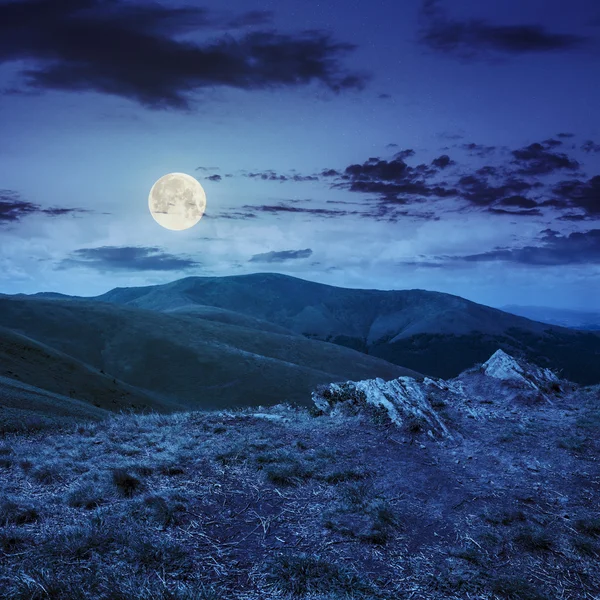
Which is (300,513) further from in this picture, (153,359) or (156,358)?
(156,358)

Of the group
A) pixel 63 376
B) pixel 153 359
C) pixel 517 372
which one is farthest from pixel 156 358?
pixel 517 372

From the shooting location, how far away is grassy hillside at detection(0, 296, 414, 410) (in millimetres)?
44250

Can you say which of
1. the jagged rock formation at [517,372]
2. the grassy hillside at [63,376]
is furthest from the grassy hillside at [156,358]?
the jagged rock formation at [517,372]

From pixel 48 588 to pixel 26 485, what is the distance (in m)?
4.40

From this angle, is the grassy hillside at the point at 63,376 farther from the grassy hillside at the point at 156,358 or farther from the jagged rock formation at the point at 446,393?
the jagged rock formation at the point at 446,393

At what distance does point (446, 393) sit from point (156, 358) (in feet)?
227

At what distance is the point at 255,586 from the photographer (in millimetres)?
5770

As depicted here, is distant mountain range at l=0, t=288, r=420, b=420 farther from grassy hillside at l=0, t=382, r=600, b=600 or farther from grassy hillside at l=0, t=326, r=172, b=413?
grassy hillside at l=0, t=382, r=600, b=600

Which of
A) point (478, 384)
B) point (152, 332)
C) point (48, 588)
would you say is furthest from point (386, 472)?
point (152, 332)

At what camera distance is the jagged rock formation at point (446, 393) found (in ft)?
43.4

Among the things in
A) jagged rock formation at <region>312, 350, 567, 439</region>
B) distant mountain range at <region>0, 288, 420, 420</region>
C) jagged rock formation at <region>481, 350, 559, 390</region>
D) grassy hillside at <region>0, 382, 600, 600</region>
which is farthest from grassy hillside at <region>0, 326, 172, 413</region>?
jagged rock formation at <region>481, 350, 559, 390</region>

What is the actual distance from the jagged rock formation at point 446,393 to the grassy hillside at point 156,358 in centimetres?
3024

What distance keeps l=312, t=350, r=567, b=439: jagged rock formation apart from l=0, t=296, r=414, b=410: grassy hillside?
30243mm

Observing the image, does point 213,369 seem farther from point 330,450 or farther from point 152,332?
point 330,450
